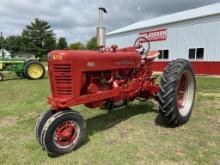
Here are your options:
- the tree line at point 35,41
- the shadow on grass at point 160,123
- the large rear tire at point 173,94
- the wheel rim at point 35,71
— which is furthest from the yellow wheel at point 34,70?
the tree line at point 35,41

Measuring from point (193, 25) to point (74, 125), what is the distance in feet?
49.2

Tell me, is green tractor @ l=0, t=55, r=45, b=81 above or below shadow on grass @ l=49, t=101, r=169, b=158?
above

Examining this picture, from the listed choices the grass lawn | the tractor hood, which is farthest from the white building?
the tractor hood

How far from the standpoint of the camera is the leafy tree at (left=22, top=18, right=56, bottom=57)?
59.5 meters

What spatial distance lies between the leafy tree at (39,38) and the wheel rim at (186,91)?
55.2 metres

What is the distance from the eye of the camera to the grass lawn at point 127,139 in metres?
3.73

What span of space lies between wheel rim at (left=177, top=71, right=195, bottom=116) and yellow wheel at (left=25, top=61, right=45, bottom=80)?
10.2m

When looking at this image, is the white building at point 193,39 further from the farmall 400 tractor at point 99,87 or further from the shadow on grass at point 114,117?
the farmall 400 tractor at point 99,87

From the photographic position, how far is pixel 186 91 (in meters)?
5.77

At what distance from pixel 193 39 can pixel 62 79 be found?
48.1 feet

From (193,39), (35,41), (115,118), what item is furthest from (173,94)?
(35,41)

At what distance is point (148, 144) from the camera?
422cm

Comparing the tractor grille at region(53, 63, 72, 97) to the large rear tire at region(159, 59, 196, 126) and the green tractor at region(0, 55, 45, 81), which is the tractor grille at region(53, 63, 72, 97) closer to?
the large rear tire at region(159, 59, 196, 126)

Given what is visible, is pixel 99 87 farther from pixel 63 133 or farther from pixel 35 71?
pixel 35 71
